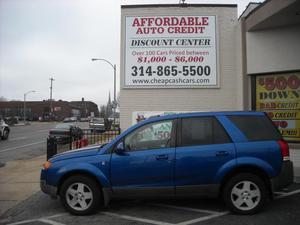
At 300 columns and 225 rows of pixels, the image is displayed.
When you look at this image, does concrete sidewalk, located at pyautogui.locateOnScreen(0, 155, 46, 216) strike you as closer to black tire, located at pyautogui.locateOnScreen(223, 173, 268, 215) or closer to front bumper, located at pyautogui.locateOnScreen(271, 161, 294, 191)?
black tire, located at pyautogui.locateOnScreen(223, 173, 268, 215)

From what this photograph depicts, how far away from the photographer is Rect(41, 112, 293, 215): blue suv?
20.9 feet

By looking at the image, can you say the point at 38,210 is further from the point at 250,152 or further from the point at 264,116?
the point at 264,116

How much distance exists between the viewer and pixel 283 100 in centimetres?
1120

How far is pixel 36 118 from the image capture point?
4176 inches

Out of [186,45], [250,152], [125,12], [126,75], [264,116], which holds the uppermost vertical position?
[125,12]

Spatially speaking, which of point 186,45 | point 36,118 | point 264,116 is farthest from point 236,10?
point 36,118

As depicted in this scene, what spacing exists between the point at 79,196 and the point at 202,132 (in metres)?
2.33

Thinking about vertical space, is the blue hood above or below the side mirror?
below

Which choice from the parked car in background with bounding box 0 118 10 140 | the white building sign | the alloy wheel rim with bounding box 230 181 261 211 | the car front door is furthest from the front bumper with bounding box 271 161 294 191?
the parked car in background with bounding box 0 118 10 140

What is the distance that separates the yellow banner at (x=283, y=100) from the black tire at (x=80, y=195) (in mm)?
6582

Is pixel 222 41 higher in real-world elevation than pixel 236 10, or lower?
lower

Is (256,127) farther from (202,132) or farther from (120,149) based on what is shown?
(120,149)

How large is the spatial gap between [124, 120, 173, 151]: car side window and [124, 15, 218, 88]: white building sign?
18.9 feet

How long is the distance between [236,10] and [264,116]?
683cm
